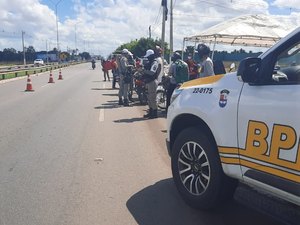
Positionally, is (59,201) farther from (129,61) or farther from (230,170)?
(129,61)

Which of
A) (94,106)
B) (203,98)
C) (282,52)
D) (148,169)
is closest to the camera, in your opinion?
(282,52)

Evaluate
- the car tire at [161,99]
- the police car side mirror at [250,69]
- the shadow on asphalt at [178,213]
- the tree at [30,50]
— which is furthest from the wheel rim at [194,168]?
the tree at [30,50]

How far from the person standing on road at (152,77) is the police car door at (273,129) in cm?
773

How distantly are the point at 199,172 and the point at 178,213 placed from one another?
50cm

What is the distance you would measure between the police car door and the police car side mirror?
6 centimetres

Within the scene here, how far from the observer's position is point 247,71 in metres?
3.54

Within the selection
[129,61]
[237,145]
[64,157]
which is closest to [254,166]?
[237,145]

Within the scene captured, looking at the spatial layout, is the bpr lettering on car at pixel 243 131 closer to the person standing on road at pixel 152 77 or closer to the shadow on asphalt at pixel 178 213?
the shadow on asphalt at pixel 178 213

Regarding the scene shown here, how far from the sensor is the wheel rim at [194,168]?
4.30 m

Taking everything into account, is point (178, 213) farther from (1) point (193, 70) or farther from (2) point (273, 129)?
(1) point (193, 70)

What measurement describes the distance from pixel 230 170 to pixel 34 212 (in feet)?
7.15

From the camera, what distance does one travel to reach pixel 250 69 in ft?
11.6

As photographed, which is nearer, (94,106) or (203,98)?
(203,98)

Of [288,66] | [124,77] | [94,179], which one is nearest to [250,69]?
[288,66]
